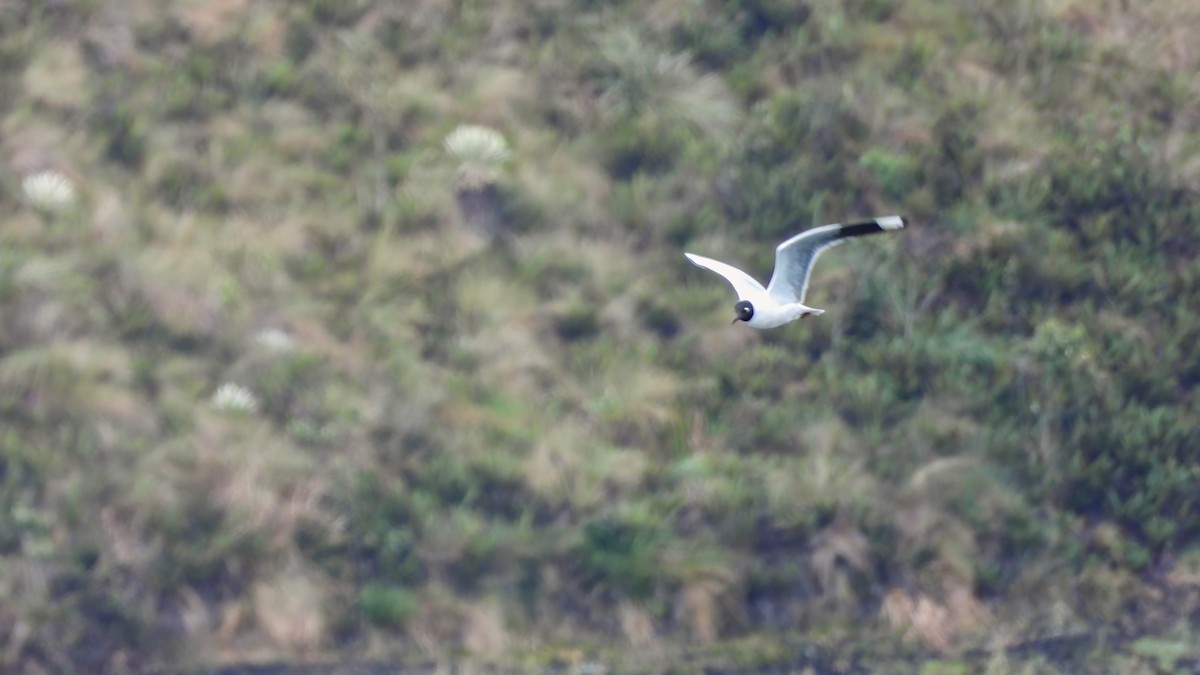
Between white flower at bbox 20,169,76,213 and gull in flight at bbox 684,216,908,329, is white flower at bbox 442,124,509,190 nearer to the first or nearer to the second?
white flower at bbox 20,169,76,213

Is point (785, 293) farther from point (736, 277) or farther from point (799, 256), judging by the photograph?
point (736, 277)

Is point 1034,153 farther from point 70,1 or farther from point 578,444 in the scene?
point 70,1

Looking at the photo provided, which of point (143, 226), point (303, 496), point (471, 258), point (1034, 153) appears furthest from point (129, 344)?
point (1034, 153)

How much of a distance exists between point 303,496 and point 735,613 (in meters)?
3.33

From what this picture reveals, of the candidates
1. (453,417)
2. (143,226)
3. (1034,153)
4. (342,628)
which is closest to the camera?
(342,628)

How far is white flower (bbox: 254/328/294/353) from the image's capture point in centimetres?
1272

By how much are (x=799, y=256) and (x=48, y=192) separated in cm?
742

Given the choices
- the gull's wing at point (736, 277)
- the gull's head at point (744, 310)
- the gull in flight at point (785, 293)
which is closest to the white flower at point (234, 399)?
the gull's wing at point (736, 277)

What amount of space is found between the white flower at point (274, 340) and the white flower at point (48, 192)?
2.12 m

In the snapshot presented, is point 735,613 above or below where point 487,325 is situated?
below

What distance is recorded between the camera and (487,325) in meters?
13.2

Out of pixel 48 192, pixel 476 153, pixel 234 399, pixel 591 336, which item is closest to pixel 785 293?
pixel 591 336

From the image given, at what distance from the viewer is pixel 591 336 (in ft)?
44.0

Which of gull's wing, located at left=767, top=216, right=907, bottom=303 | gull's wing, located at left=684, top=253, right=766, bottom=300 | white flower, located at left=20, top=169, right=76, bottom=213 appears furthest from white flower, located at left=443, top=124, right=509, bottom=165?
gull's wing, located at left=767, top=216, right=907, bottom=303
